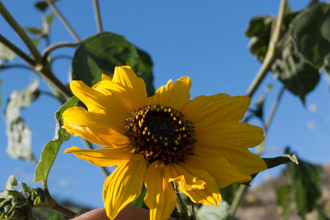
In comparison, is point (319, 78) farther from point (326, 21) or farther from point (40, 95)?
point (40, 95)

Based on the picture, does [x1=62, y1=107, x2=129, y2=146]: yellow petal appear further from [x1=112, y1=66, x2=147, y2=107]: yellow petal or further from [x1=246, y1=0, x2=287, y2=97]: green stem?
[x1=246, y1=0, x2=287, y2=97]: green stem

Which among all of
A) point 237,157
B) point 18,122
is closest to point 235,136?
point 237,157

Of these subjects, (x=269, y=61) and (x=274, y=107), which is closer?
(x=269, y=61)

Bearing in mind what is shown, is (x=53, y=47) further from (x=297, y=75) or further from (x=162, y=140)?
(x=297, y=75)

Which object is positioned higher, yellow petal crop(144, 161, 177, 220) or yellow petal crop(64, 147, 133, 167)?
yellow petal crop(64, 147, 133, 167)

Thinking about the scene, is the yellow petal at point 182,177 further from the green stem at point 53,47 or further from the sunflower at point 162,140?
the green stem at point 53,47

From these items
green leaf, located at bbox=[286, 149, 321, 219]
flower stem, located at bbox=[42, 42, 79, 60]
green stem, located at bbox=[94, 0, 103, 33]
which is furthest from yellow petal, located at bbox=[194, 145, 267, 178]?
green leaf, located at bbox=[286, 149, 321, 219]
